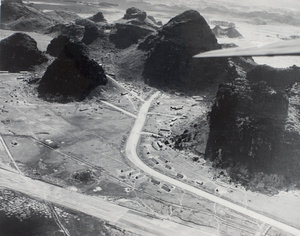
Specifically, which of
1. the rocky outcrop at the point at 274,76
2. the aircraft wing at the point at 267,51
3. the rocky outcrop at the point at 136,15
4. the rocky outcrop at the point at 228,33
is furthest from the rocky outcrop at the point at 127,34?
the aircraft wing at the point at 267,51

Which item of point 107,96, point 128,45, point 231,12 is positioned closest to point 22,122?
point 107,96

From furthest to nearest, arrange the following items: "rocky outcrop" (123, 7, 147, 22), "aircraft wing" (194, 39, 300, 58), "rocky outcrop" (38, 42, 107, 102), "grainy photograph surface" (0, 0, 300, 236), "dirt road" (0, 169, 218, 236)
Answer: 1. "rocky outcrop" (123, 7, 147, 22)
2. "rocky outcrop" (38, 42, 107, 102)
3. "grainy photograph surface" (0, 0, 300, 236)
4. "dirt road" (0, 169, 218, 236)
5. "aircraft wing" (194, 39, 300, 58)

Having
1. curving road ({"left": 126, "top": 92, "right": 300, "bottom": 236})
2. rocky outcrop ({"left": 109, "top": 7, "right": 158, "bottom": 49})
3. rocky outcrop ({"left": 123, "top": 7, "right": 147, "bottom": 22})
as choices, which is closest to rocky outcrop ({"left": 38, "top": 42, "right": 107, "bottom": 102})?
curving road ({"left": 126, "top": 92, "right": 300, "bottom": 236})

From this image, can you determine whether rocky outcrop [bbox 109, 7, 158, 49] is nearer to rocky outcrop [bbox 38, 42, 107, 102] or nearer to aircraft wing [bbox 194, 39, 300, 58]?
rocky outcrop [bbox 38, 42, 107, 102]

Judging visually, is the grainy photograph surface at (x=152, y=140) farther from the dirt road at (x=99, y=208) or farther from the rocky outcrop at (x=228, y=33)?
the rocky outcrop at (x=228, y=33)

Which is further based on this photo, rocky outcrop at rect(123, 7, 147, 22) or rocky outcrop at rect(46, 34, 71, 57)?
rocky outcrop at rect(123, 7, 147, 22)

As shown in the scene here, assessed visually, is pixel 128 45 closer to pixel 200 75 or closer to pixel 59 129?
pixel 200 75
